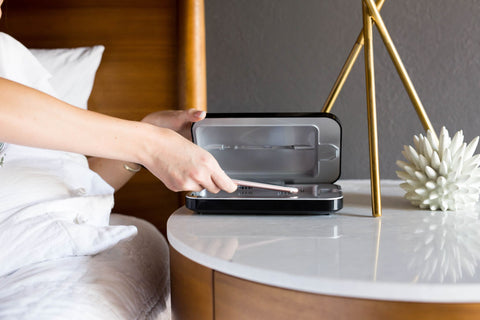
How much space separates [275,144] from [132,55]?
0.55 metres

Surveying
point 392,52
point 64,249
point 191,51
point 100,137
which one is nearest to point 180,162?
point 100,137

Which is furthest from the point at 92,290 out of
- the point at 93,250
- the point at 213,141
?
the point at 213,141

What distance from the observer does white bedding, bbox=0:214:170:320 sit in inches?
25.3

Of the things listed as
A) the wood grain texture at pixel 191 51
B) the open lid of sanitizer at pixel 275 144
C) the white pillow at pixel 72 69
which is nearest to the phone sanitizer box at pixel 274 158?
the open lid of sanitizer at pixel 275 144

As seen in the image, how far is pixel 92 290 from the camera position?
0.70 metres

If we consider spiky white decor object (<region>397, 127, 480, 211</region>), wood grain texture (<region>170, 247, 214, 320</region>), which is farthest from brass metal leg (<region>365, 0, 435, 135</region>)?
wood grain texture (<region>170, 247, 214, 320</region>)

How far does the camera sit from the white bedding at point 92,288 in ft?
2.11

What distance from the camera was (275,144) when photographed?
38.1 inches

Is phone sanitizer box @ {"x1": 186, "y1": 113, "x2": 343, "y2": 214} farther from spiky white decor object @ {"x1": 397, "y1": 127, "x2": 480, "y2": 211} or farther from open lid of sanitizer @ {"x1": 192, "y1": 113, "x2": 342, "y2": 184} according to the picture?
spiky white decor object @ {"x1": 397, "y1": 127, "x2": 480, "y2": 211}

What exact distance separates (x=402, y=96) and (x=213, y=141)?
0.62m

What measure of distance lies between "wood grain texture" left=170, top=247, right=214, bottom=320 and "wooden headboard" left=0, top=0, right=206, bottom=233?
60 centimetres

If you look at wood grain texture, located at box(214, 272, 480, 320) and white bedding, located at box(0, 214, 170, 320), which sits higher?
wood grain texture, located at box(214, 272, 480, 320)

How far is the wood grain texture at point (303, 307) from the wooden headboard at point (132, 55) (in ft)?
2.40

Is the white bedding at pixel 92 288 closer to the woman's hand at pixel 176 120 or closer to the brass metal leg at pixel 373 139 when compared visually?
the woman's hand at pixel 176 120
